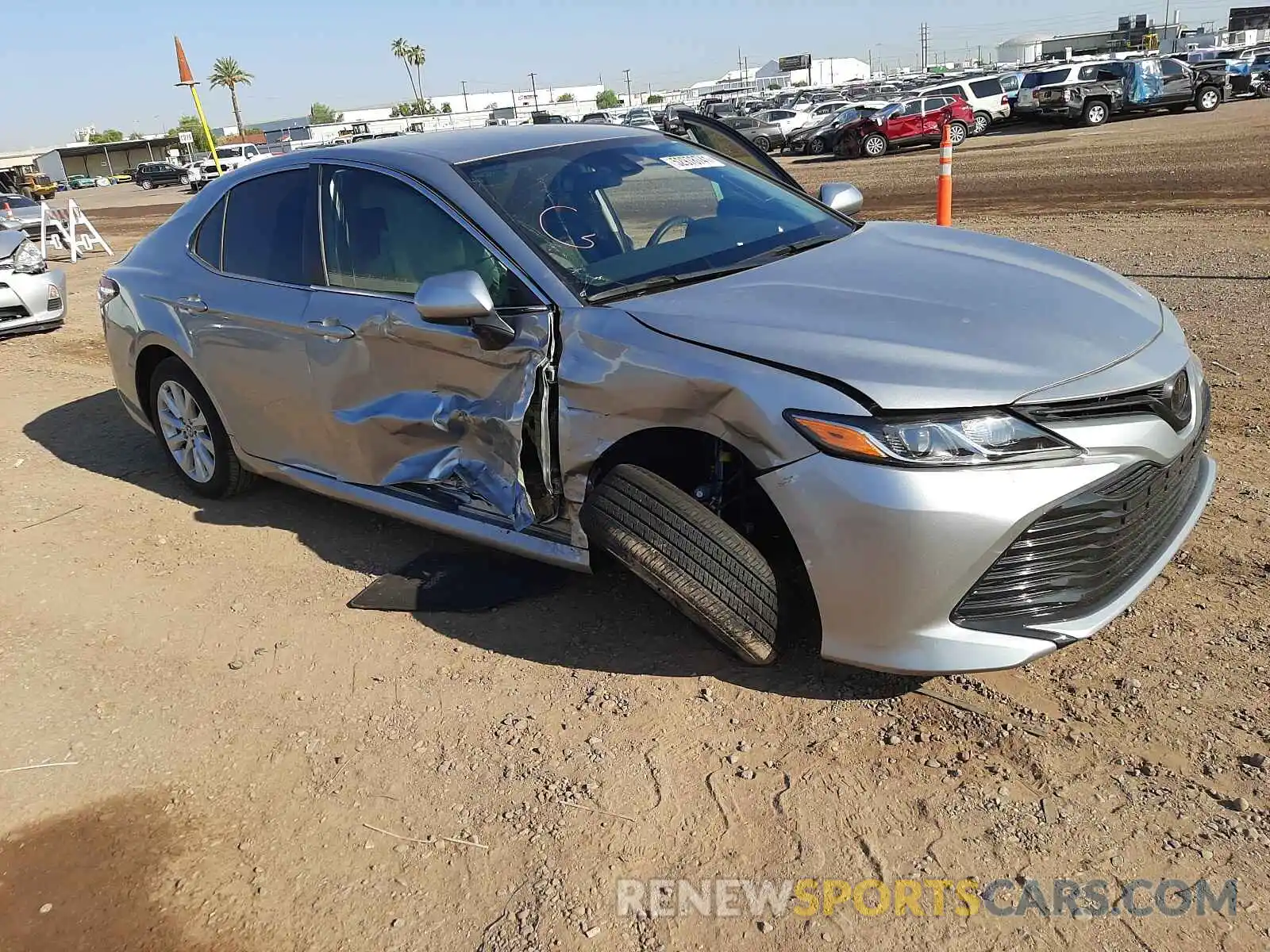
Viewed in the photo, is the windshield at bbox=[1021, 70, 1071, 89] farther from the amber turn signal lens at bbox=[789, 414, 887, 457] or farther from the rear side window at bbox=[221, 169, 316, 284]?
the amber turn signal lens at bbox=[789, 414, 887, 457]

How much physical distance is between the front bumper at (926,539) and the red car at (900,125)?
1083 inches

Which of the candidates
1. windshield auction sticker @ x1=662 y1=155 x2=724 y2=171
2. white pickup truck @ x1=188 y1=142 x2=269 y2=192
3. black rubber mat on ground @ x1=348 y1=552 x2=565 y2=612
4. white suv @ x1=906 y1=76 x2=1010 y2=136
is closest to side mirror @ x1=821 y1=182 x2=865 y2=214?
windshield auction sticker @ x1=662 y1=155 x2=724 y2=171

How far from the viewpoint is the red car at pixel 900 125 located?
93.2ft

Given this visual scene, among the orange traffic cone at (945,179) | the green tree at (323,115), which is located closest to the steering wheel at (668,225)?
the orange traffic cone at (945,179)

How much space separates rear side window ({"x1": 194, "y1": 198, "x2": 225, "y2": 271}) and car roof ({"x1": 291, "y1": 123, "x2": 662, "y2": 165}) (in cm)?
64

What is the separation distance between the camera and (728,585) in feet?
9.87

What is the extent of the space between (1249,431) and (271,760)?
14.2ft

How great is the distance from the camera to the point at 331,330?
398 cm

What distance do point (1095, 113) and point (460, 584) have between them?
30.5 metres

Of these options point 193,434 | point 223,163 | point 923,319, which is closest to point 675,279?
point 923,319

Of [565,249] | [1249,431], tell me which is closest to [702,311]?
[565,249]

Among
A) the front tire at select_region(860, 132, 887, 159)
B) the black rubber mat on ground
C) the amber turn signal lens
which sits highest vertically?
the amber turn signal lens

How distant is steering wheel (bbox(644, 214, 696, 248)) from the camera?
3.69 m

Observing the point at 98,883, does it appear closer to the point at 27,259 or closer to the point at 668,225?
the point at 668,225
